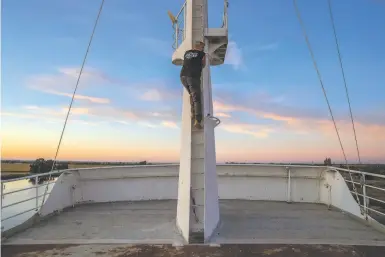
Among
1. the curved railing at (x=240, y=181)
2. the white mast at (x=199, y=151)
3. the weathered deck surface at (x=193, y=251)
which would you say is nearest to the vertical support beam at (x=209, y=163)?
the white mast at (x=199, y=151)

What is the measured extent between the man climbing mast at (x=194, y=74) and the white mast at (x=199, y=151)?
0.76 ft

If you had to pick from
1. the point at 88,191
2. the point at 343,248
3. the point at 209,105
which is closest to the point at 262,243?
the point at 343,248

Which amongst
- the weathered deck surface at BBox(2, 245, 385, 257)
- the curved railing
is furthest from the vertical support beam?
the curved railing

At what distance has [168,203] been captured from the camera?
934 centimetres

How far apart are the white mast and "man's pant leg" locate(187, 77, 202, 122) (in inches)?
7.8

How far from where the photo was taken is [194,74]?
5.66m

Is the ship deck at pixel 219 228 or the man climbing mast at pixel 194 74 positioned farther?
the man climbing mast at pixel 194 74

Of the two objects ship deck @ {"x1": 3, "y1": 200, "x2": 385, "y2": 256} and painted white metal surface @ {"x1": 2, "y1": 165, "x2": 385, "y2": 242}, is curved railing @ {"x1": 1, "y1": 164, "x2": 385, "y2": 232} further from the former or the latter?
ship deck @ {"x1": 3, "y1": 200, "x2": 385, "y2": 256}

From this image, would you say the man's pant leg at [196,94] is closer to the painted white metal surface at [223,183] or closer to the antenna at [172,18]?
the antenna at [172,18]

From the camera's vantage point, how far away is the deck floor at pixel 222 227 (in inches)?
217

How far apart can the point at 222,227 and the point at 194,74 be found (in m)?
2.99

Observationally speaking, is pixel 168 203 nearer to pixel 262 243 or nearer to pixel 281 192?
pixel 281 192

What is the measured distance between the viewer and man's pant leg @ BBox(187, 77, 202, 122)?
5.68m

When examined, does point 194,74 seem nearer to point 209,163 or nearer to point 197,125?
point 197,125
